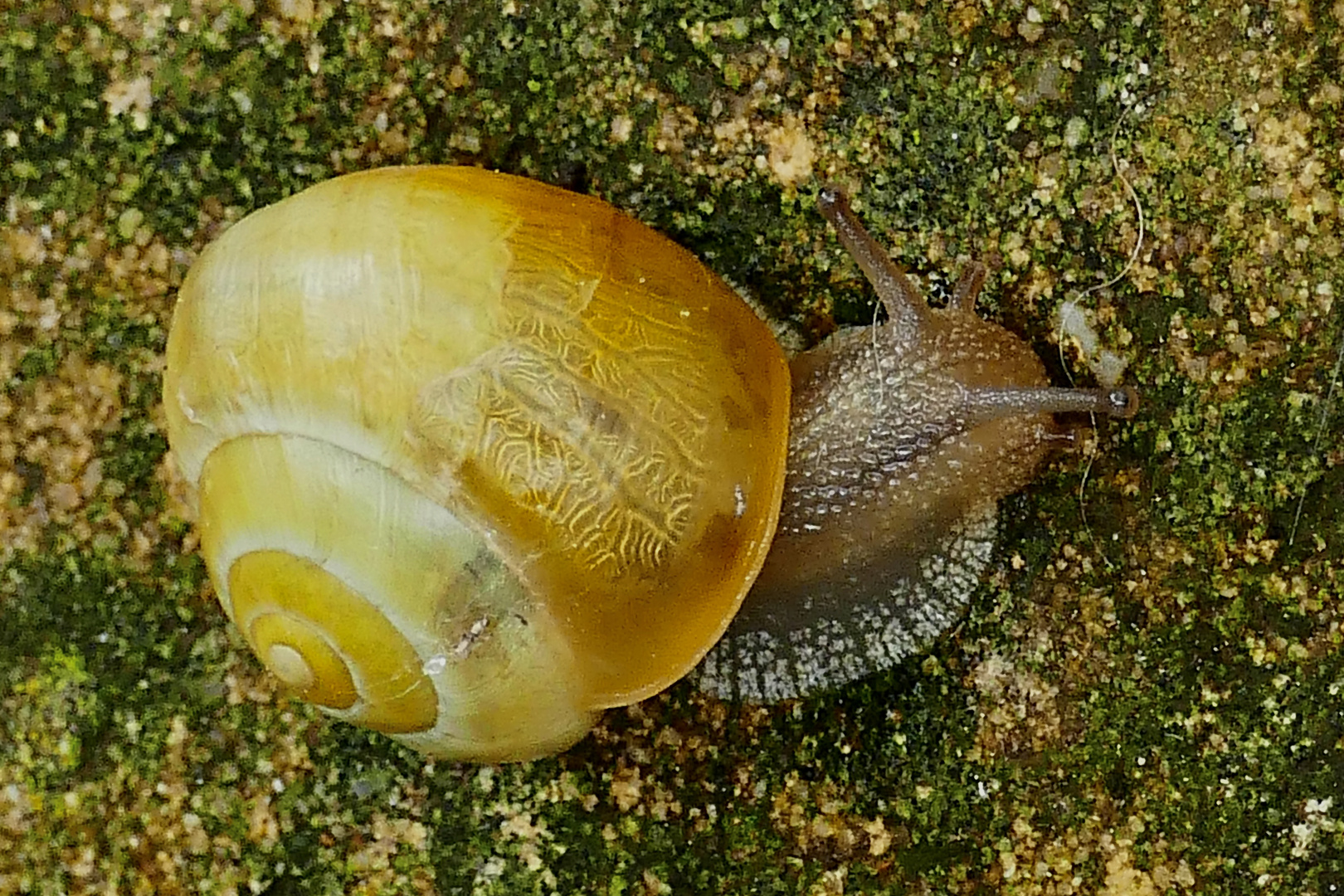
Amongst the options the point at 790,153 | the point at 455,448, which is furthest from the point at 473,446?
the point at 790,153

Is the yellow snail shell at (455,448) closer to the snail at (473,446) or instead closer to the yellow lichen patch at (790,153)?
the snail at (473,446)

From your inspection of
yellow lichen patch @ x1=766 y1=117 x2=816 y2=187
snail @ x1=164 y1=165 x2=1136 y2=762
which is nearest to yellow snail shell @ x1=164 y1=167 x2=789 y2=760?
snail @ x1=164 y1=165 x2=1136 y2=762

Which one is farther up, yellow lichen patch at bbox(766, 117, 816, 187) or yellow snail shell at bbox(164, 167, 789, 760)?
yellow lichen patch at bbox(766, 117, 816, 187)

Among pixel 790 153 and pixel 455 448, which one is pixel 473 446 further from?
pixel 790 153

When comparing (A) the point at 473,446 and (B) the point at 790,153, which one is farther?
(B) the point at 790,153

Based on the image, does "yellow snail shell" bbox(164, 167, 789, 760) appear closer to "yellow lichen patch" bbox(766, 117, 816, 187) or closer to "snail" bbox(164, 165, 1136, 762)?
"snail" bbox(164, 165, 1136, 762)

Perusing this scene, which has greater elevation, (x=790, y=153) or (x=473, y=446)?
(x=790, y=153)

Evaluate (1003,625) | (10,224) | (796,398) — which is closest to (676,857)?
(1003,625)

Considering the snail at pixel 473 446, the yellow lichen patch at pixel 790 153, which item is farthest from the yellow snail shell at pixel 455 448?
the yellow lichen patch at pixel 790 153

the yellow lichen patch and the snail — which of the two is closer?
the snail
